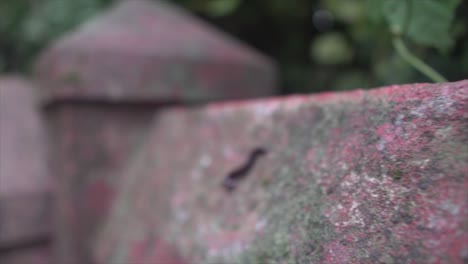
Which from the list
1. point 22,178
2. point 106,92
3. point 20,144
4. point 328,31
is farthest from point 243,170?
point 328,31

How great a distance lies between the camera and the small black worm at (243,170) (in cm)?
100

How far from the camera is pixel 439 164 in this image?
0.54m

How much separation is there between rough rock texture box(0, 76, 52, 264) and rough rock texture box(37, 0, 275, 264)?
89 millimetres

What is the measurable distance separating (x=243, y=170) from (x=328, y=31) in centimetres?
176

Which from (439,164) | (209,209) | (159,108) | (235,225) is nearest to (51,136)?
(159,108)

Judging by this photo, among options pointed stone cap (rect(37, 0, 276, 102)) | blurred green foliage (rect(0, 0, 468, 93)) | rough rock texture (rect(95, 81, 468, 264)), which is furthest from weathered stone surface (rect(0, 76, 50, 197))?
blurred green foliage (rect(0, 0, 468, 93))

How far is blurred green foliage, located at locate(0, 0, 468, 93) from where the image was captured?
960 millimetres

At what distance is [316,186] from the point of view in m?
0.73

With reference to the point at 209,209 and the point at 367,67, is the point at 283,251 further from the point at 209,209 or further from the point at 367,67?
the point at 367,67

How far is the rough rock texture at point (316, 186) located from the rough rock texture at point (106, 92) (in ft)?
0.99

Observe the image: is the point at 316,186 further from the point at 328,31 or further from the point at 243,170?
the point at 328,31

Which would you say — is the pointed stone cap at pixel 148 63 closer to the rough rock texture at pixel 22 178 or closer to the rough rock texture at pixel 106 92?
the rough rock texture at pixel 106 92

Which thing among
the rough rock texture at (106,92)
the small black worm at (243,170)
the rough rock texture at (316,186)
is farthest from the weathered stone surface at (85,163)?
the small black worm at (243,170)

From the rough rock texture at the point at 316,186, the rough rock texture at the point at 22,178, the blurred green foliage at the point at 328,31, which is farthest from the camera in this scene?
the rough rock texture at the point at 22,178
